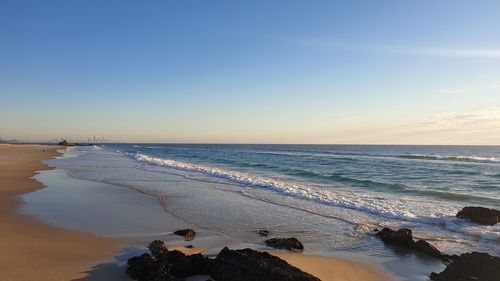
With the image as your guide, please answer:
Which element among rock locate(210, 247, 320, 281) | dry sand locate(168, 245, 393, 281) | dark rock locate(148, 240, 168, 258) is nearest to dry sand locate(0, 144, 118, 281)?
dark rock locate(148, 240, 168, 258)

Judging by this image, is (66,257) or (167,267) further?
(66,257)

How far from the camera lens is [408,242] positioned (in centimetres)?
957

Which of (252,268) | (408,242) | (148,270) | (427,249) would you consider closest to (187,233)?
(148,270)

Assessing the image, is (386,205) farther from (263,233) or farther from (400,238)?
(263,233)

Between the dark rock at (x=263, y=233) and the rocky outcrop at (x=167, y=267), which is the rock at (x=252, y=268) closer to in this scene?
the rocky outcrop at (x=167, y=267)

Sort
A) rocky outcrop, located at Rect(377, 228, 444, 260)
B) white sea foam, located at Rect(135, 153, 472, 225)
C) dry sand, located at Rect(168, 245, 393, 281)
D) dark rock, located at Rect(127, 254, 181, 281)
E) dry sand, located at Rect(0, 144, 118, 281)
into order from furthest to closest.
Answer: white sea foam, located at Rect(135, 153, 472, 225), rocky outcrop, located at Rect(377, 228, 444, 260), dry sand, located at Rect(168, 245, 393, 281), dry sand, located at Rect(0, 144, 118, 281), dark rock, located at Rect(127, 254, 181, 281)

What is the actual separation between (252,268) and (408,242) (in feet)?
17.0

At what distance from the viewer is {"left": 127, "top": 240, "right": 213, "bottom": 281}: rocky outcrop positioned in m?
6.34

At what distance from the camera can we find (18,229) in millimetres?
10039

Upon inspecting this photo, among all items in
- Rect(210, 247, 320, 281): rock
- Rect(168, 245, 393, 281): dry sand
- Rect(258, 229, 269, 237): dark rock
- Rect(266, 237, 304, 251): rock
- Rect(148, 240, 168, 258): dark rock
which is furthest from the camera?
Rect(258, 229, 269, 237): dark rock

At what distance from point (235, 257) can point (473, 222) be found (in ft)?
32.6

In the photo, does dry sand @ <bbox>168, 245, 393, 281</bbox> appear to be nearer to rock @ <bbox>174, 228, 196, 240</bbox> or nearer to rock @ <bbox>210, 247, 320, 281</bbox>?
rock @ <bbox>210, 247, 320, 281</bbox>

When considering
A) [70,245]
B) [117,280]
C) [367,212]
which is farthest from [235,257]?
[367,212]

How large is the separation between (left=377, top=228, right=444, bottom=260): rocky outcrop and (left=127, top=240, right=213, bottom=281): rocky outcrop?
516 cm
